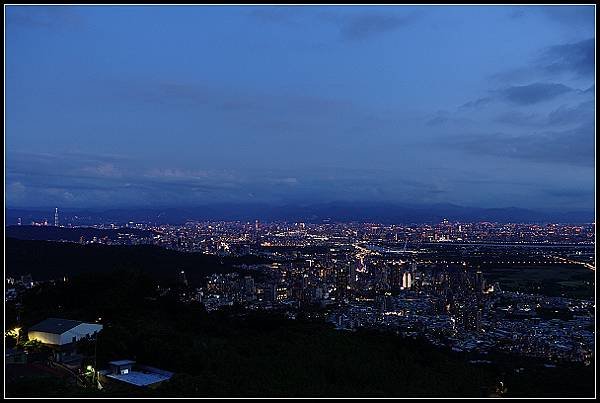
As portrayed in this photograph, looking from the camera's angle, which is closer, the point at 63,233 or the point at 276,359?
the point at 276,359

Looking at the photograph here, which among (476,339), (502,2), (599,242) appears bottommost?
(476,339)

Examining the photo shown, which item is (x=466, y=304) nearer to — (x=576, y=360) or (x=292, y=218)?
(x=576, y=360)

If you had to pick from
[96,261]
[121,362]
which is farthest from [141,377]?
[96,261]

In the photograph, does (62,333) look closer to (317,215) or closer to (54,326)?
(54,326)

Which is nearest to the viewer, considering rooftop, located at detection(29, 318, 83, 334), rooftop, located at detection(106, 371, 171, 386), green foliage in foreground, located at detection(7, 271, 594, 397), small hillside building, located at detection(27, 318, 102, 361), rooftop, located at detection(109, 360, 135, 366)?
rooftop, located at detection(106, 371, 171, 386)

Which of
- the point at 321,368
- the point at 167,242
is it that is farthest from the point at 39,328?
the point at 167,242

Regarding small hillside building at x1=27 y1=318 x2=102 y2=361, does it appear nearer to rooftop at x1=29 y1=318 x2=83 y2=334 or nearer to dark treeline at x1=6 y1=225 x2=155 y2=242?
rooftop at x1=29 y1=318 x2=83 y2=334

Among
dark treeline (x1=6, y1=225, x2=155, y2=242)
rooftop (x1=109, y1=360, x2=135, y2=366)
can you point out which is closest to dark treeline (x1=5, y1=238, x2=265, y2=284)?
dark treeline (x1=6, y1=225, x2=155, y2=242)

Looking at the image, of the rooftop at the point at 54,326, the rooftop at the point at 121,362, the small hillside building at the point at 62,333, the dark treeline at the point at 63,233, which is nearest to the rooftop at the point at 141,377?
the rooftop at the point at 121,362

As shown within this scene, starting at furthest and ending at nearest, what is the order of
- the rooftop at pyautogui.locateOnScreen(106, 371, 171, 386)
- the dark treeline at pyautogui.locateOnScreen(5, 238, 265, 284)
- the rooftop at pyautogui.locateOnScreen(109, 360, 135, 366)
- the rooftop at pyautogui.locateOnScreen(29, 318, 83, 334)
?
the dark treeline at pyautogui.locateOnScreen(5, 238, 265, 284) → the rooftop at pyautogui.locateOnScreen(29, 318, 83, 334) → the rooftop at pyautogui.locateOnScreen(109, 360, 135, 366) → the rooftop at pyautogui.locateOnScreen(106, 371, 171, 386)

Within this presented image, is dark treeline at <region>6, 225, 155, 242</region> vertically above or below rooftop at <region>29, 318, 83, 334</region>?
above

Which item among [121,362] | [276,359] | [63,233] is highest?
[63,233]
